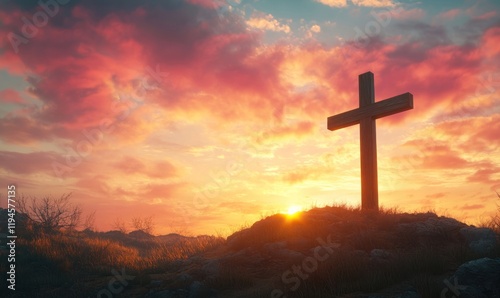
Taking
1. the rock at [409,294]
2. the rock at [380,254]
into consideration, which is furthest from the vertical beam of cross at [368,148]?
the rock at [409,294]

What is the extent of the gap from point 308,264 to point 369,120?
5.97 meters

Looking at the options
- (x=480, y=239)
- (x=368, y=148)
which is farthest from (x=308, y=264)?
(x=368, y=148)

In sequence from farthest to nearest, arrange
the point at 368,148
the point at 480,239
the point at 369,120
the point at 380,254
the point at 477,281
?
the point at 369,120 → the point at 368,148 → the point at 480,239 → the point at 380,254 → the point at 477,281

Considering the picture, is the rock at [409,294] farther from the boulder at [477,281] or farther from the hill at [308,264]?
the boulder at [477,281]

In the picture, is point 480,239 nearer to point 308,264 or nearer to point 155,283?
point 308,264

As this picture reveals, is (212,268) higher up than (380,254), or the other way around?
(380,254)

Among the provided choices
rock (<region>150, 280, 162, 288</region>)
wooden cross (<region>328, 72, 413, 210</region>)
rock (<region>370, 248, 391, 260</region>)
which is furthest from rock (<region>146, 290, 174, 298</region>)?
wooden cross (<region>328, 72, 413, 210</region>)

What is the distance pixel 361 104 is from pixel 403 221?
156 inches

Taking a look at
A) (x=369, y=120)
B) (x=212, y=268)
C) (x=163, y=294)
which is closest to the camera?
(x=163, y=294)

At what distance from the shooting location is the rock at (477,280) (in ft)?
20.3

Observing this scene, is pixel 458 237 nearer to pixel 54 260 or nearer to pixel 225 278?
pixel 225 278

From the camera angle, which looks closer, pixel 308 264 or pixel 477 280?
pixel 477 280

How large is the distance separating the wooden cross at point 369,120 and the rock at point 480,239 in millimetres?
2772

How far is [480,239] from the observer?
9.89 meters
